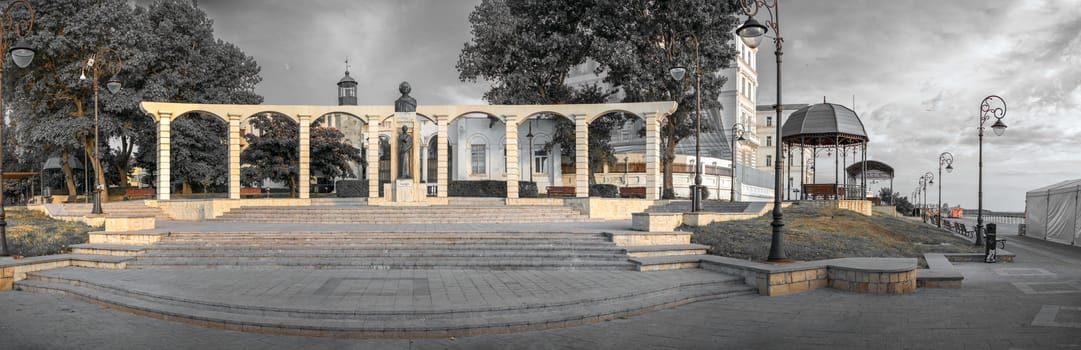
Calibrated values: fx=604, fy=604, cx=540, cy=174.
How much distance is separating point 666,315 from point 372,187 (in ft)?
55.9

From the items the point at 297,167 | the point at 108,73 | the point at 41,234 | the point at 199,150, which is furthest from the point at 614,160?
the point at 41,234

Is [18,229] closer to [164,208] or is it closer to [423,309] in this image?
[164,208]

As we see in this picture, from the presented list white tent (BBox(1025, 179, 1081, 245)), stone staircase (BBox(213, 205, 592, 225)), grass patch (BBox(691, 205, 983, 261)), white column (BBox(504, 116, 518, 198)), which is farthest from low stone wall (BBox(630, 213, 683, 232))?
white tent (BBox(1025, 179, 1081, 245))

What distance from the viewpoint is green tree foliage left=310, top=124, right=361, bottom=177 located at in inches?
1398

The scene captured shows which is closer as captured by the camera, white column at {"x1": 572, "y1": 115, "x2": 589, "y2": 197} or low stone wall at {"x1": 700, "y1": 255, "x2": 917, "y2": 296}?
low stone wall at {"x1": 700, "y1": 255, "x2": 917, "y2": 296}

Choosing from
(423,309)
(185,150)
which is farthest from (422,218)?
(185,150)

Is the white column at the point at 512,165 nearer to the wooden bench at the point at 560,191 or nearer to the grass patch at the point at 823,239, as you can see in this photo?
the grass patch at the point at 823,239

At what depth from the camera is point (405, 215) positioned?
64.6 feet

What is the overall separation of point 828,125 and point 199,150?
107 feet

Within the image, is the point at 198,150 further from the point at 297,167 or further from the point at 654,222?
the point at 654,222

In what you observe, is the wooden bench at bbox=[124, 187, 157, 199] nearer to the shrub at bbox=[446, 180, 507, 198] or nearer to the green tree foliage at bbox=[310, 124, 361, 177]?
the green tree foliage at bbox=[310, 124, 361, 177]

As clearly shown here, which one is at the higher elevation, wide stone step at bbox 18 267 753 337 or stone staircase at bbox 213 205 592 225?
stone staircase at bbox 213 205 592 225

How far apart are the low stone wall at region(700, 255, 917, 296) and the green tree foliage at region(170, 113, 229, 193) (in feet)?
93.7

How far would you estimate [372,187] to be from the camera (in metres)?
23.2
